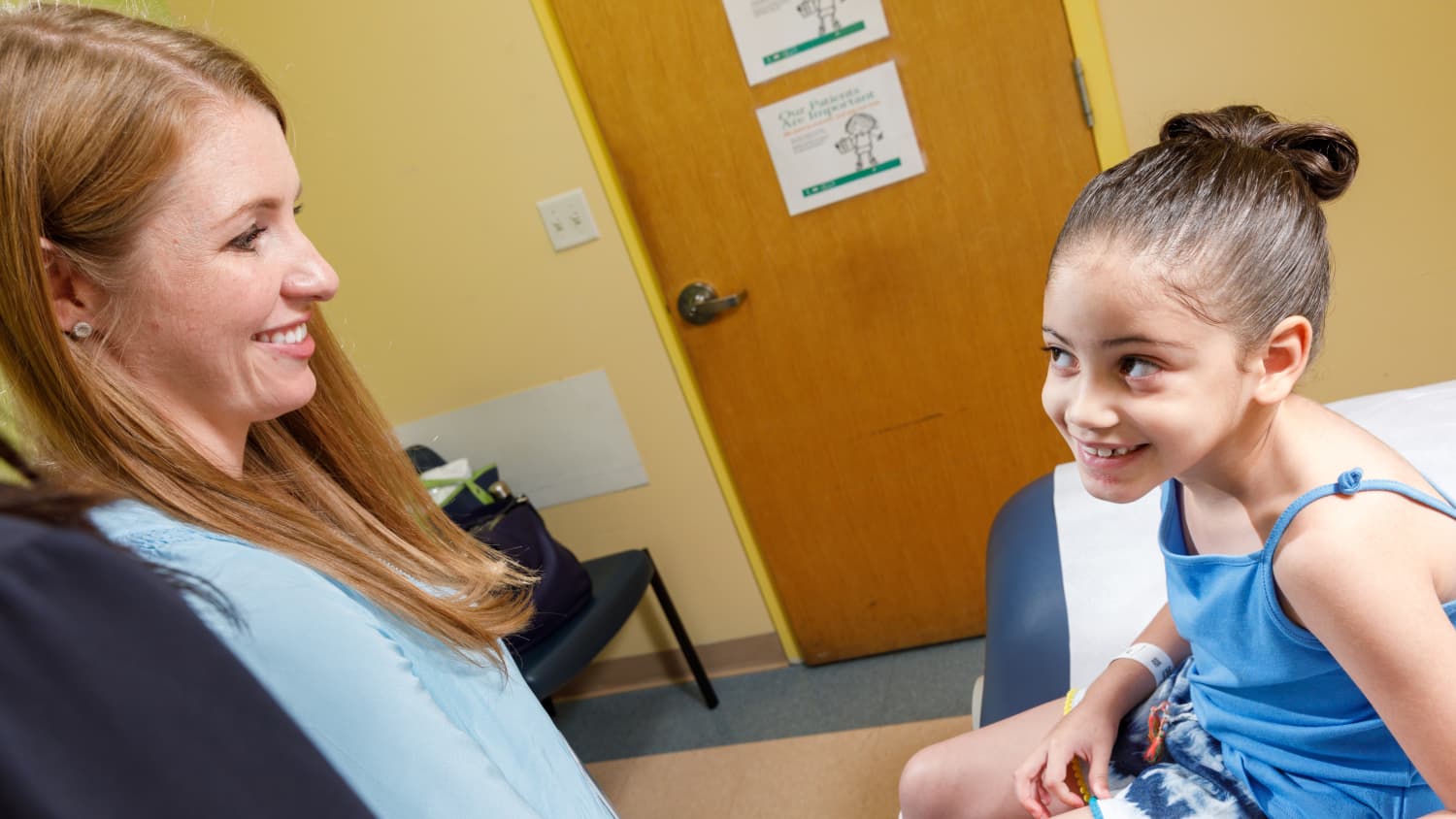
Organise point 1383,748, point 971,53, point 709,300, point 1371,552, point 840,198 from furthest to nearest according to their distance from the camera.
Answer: point 709,300 → point 840,198 → point 971,53 → point 1383,748 → point 1371,552

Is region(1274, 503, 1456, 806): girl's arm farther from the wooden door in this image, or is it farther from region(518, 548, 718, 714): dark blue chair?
region(518, 548, 718, 714): dark blue chair

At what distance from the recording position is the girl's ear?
3.07 feet

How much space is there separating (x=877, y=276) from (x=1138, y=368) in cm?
142

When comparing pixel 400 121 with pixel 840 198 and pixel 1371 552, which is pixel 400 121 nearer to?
pixel 840 198

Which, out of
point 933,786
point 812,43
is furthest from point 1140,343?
point 812,43

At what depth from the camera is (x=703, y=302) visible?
8.01 ft

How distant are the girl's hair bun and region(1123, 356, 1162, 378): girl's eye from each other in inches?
11.0

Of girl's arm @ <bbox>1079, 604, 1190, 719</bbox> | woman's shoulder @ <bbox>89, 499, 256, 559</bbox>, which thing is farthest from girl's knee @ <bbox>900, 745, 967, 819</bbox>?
woman's shoulder @ <bbox>89, 499, 256, 559</bbox>

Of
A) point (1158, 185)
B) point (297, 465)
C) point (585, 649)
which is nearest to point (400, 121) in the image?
point (585, 649)

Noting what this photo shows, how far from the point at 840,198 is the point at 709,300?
1.37 ft

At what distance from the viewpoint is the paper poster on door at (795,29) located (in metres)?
2.15

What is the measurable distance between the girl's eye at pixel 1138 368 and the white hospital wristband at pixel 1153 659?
0.50 meters

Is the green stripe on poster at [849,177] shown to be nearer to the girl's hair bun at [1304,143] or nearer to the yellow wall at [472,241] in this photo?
the yellow wall at [472,241]

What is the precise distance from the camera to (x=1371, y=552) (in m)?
0.86
